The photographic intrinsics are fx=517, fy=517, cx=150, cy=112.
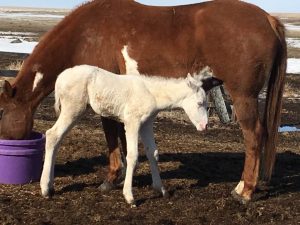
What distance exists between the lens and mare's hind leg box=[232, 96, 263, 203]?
5.90m

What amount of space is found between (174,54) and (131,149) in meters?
1.33

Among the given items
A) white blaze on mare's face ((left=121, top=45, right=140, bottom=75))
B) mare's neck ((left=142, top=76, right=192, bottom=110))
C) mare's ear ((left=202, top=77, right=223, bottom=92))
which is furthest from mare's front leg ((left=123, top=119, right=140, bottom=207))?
mare's ear ((left=202, top=77, right=223, bottom=92))

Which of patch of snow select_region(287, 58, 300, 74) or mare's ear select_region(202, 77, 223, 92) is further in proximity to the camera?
patch of snow select_region(287, 58, 300, 74)

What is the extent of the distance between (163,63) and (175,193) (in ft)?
5.05

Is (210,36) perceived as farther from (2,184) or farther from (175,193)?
(2,184)

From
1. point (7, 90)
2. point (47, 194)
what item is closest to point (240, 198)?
point (47, 194)

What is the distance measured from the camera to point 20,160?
6125 millimetres

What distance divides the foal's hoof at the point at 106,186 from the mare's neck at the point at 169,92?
1.27 meters

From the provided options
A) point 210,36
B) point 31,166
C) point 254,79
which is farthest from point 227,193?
point 31,166

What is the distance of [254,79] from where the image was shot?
5.88 m

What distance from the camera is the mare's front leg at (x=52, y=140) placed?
5.68 meters

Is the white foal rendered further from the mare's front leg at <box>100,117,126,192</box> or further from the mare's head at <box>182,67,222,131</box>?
the mare's front leg at <box>100,117,126,192</box>

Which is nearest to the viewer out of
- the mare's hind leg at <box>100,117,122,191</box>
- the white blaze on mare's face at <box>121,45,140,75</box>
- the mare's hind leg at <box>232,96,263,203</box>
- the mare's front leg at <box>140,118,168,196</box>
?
the mare's front leg at <box>140,118,168,196</box>

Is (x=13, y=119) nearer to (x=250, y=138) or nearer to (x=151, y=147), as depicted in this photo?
(x=151, y=147)
